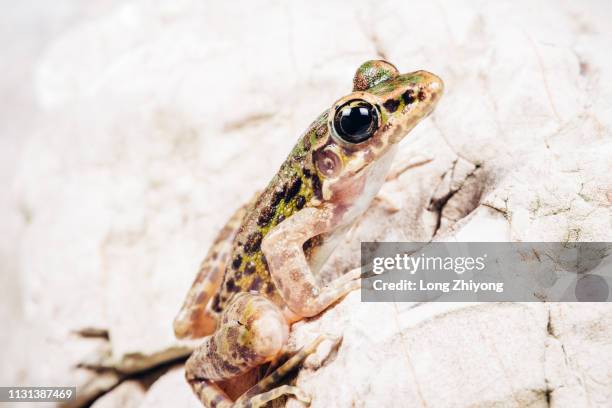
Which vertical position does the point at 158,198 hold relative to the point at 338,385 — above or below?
above

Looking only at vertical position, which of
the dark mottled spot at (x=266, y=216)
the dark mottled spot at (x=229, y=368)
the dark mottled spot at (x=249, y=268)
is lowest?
the dark mottled spot at (x=229, y=368)

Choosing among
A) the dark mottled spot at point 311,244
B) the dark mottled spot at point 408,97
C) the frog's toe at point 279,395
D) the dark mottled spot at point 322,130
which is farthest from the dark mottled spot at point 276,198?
the frog's toe at point 279,395

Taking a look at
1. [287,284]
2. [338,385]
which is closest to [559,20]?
[287,284]

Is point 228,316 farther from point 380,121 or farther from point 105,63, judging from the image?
point 105,63

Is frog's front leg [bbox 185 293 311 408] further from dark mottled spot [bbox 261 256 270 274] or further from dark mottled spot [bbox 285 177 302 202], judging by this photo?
dark mottled spot [bbox 285 177 302 202]

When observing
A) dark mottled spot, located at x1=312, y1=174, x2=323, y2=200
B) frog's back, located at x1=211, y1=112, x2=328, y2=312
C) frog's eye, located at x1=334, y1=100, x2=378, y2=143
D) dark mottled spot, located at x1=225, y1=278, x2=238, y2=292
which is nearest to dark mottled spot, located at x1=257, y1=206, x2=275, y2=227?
frog's back, located at x1=211, y1=112, x2=328, y2=312

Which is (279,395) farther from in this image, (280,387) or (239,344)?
(239,344)

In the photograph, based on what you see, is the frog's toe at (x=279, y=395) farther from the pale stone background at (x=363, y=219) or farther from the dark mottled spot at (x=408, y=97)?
the dark mottled spot at (x=408, y=97)
